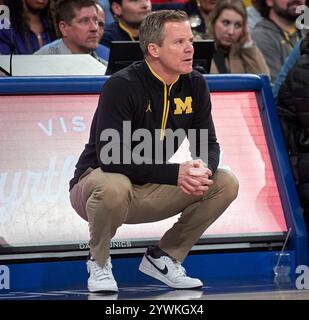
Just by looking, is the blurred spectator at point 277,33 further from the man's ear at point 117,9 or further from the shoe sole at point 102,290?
the shoe sole at point 102,290

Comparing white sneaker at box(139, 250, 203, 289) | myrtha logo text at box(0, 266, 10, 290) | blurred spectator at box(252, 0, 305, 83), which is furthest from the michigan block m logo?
blurred spectator at box(252, 0, 305, 83)

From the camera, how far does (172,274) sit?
5145 mm

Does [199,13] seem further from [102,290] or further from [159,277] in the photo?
[102,290]

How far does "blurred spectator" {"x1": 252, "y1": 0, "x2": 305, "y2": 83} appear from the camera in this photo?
853cm

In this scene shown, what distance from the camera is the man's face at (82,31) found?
707cm

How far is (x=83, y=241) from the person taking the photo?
5.47 metres

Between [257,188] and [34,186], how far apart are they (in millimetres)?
1323

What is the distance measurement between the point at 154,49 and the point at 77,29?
79.6 inches

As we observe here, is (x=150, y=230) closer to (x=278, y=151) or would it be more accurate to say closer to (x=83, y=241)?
(x=83, y=241)

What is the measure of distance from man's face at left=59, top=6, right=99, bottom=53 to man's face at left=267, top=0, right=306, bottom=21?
86.5 inches

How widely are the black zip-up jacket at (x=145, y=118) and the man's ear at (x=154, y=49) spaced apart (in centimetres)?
7

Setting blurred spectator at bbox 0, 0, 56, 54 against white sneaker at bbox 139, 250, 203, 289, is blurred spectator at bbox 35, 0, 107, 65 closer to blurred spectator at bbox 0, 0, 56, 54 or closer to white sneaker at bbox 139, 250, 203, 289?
blurred spectator at bbox 0, 0, 56, 54
